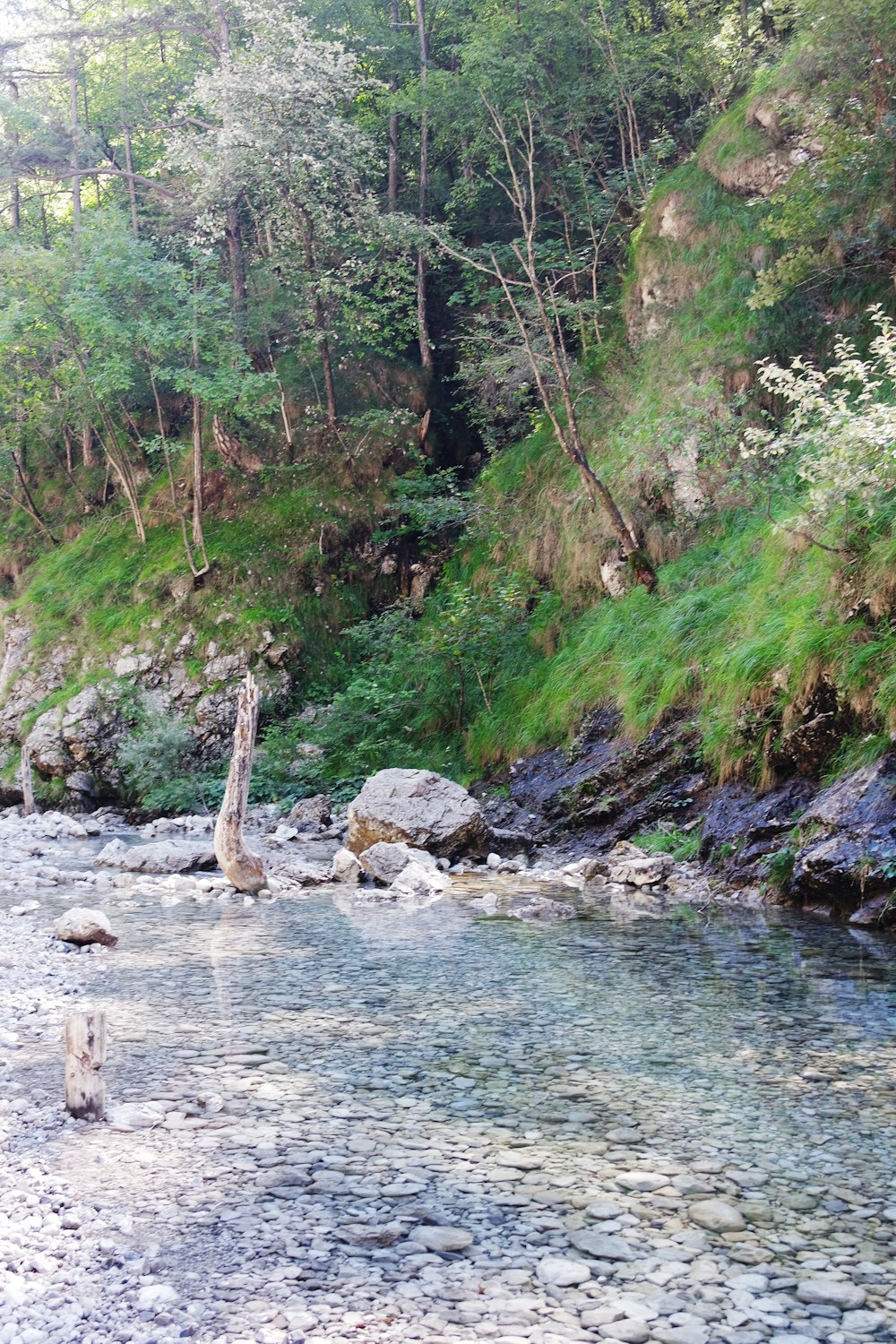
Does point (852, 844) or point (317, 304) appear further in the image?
point (317, 304)

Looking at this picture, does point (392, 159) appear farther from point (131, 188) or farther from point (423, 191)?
point (131, 188)

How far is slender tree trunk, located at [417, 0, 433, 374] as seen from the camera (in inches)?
942

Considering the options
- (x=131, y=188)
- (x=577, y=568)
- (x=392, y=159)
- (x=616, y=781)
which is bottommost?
(x=616, y=781)

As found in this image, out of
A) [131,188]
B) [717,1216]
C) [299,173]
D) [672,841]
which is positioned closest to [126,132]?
[131,188]

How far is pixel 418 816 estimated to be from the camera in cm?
1370

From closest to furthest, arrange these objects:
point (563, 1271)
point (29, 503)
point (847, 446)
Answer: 1. point (563, 1271)
2. point (847, 446)
3. point (29, 503)

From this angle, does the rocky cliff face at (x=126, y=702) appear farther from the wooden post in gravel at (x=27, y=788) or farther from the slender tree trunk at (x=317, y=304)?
the slender tree trunk at (x=317, y=304)

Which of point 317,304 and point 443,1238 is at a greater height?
point 317,304

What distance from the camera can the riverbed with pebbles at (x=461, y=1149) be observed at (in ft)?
10.7

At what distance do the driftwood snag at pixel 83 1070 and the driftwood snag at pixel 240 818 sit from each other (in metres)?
7.23

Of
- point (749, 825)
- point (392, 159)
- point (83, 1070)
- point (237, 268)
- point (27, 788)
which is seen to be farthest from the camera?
point (392, 159)

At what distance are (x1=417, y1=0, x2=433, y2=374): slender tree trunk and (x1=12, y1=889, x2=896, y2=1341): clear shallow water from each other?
1927 centimetres

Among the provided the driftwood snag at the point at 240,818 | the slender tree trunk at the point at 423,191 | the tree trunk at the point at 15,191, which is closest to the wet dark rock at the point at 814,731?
the driftwood snag at the point at 240,818

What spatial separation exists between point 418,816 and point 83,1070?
8.94 metres
